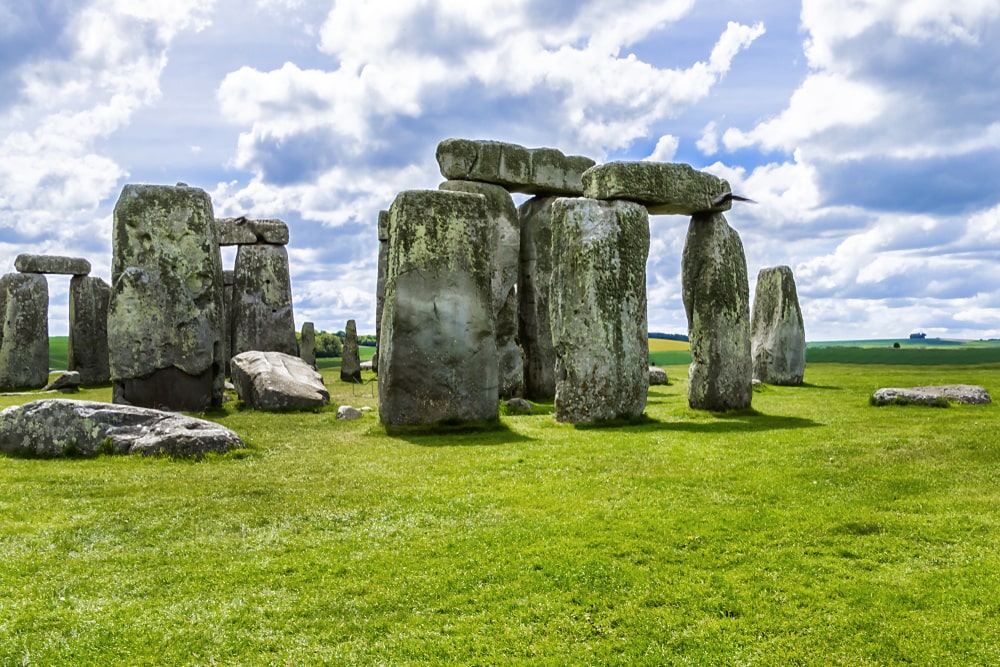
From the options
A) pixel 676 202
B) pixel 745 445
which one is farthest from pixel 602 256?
pixel 745 445

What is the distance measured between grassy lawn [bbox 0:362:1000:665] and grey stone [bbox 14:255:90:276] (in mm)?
16087

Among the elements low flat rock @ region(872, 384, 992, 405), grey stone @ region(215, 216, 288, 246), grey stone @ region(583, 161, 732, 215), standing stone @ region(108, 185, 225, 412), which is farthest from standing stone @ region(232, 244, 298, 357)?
low flat rock @ region(872, 384, 992, 405)

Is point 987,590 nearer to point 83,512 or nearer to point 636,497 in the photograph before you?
point 636,497

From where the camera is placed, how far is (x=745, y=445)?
30.6 ft

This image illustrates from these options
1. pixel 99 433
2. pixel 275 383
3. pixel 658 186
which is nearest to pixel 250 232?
pixel 275 383

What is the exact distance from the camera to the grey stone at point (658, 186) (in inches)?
448

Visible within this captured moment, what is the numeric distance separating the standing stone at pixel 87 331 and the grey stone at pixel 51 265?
0.28m

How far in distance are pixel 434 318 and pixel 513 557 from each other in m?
5.97

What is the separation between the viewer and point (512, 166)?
1612cm

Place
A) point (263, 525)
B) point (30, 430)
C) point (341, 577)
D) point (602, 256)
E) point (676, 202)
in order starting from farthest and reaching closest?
point (676, 202), point (602, 256), point (30, 430), point (263, 525), point (341, 577)

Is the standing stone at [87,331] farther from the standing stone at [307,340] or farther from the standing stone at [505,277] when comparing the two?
the standing stone at [505,277]

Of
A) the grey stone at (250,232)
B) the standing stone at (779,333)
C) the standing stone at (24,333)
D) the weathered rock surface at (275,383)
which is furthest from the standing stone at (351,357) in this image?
the standing stone at (779,333)

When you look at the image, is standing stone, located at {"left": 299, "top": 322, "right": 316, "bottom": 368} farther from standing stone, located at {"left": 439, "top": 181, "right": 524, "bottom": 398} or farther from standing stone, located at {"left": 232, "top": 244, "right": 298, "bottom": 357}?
standing stone, located at {"left": 439, "top": 181, "right": 524, "bottom": 398}

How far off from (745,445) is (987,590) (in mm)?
4634
